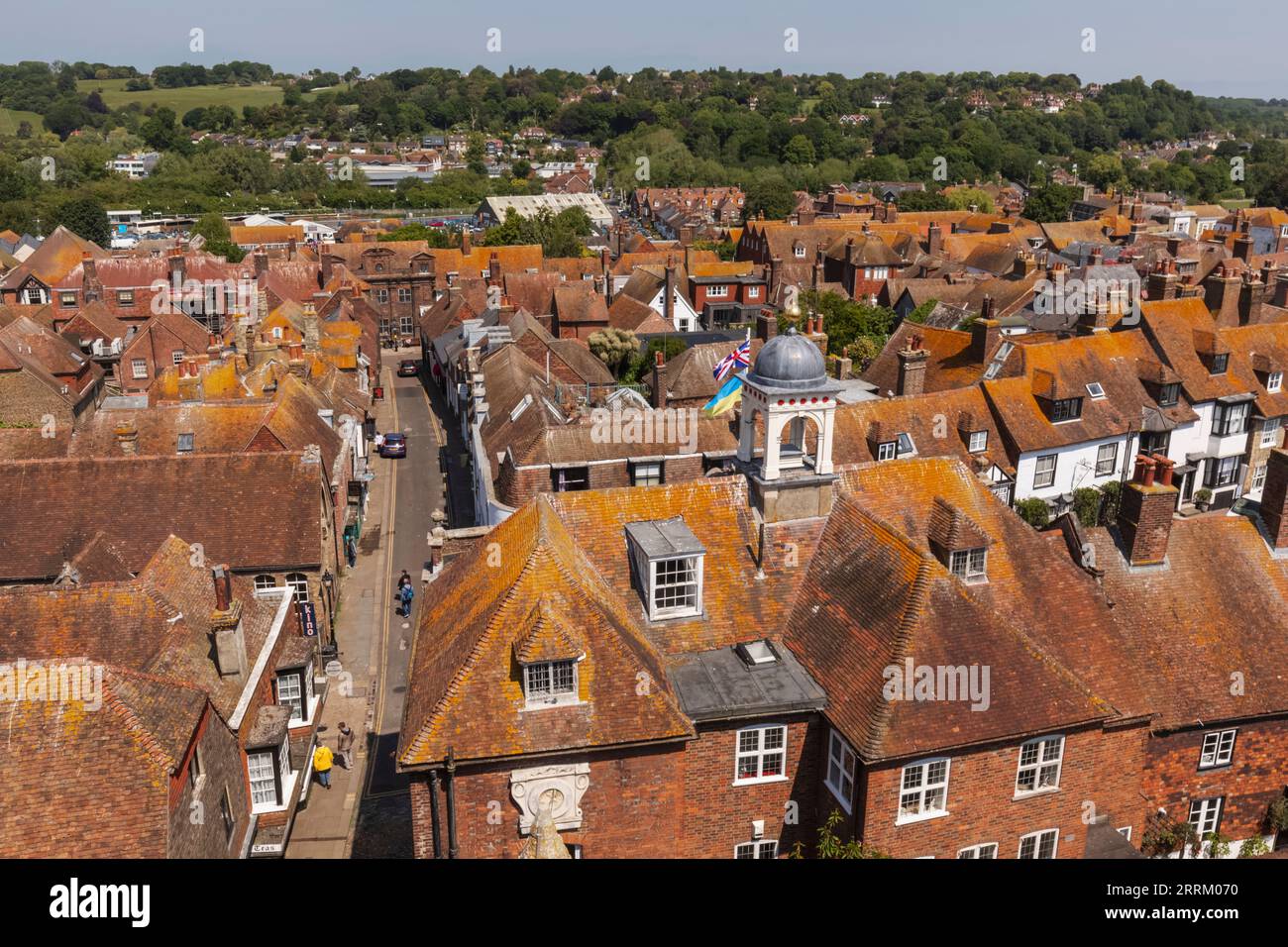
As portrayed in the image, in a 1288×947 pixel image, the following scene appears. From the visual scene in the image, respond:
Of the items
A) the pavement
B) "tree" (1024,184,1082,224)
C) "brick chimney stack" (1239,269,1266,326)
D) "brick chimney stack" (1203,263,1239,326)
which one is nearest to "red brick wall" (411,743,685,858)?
the pavement

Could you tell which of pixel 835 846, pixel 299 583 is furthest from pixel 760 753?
pixel 299 583

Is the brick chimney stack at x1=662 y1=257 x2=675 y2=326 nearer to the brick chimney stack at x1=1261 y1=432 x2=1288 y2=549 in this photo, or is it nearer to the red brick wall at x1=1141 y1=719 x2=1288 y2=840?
the brick chimney stack at x1=1261 y1=432 x2=1288 y2=549

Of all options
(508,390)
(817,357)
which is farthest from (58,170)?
(817,357)

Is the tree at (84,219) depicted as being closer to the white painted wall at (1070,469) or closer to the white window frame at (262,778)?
the white window frame at (262,778)

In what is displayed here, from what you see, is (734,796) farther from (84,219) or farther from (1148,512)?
(84,219)

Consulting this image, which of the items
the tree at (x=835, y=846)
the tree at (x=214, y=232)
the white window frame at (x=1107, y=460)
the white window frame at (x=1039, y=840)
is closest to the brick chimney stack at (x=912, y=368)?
the white window frame at (x=1107, y=460)

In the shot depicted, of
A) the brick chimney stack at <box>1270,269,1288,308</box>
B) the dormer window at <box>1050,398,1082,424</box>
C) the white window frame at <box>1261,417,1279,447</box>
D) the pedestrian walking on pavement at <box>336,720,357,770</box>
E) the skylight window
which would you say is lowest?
the pedestrian walking on pavement at <box>336,720,357,770</box>
